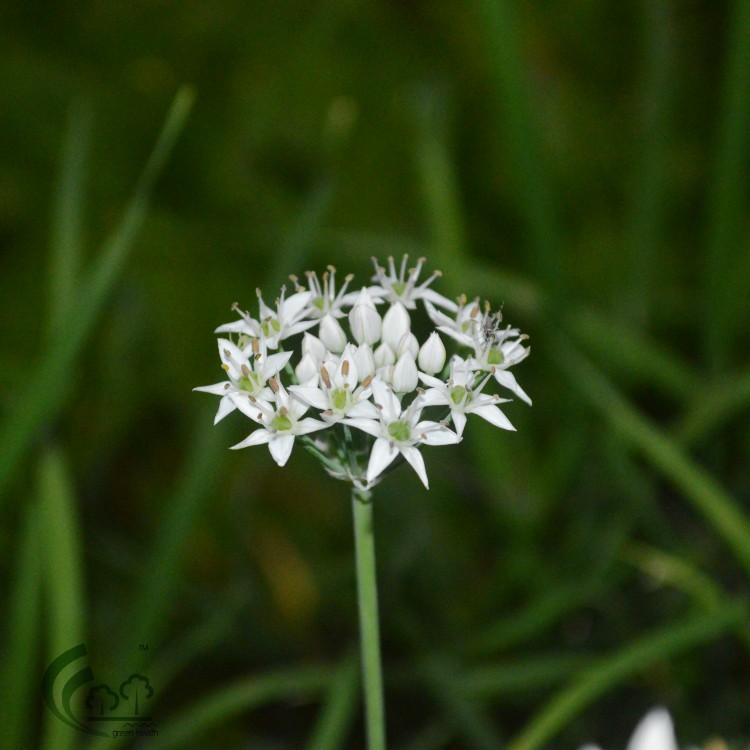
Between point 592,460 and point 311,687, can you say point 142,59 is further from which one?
point 311,687

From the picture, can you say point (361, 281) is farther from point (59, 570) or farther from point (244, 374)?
point (244, 374)

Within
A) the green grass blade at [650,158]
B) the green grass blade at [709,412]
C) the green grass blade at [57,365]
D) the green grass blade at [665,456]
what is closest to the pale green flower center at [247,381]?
the green grass blade at [57,365]

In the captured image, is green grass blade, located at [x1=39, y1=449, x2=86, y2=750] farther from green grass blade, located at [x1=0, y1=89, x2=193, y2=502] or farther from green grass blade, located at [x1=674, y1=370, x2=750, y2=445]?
green grass blade, located at [x1=674, y1=370, x2=750, y2=445]

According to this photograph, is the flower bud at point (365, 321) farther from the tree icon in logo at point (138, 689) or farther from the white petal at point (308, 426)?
the tree icon in logo at point (138, 689)

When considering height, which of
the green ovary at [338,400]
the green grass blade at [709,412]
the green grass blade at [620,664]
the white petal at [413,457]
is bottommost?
the green grass blade at [620,664]

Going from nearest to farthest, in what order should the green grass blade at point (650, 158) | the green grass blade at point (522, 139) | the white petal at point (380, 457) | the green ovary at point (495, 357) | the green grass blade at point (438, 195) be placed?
the white petal at point (380, 457) < the green ovary at point (495, 357) < the green grass blade at point (522, 139) < the green grass blade at point (438, 195) < the green grass blade at point (650, 158)

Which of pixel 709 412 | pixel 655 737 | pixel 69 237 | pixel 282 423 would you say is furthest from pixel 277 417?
pixel 709 412

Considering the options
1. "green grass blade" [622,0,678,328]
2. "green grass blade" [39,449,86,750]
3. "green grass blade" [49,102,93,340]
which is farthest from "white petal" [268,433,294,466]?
"green grass blade" [622,0,678,328]
